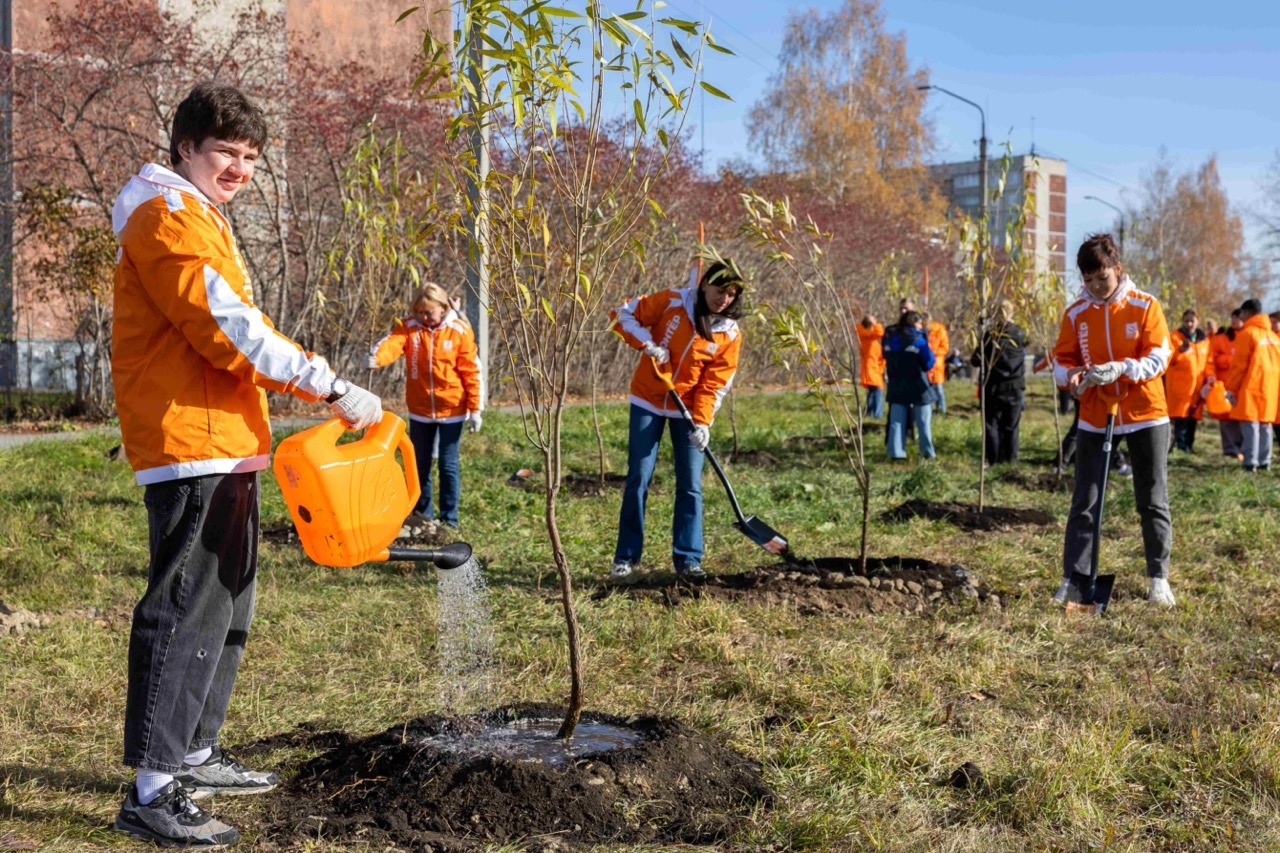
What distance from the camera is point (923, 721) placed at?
4055 millimetres

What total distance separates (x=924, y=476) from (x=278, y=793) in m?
7.26

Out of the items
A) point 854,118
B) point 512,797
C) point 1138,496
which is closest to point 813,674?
point 512,797

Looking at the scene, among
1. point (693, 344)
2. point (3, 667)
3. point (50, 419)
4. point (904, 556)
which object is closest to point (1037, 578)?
point (904, 556)

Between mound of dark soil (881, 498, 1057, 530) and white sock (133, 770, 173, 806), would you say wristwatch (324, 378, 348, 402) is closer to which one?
white sock (133, 770, 173, 806)

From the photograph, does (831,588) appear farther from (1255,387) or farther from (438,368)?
(1255,387)

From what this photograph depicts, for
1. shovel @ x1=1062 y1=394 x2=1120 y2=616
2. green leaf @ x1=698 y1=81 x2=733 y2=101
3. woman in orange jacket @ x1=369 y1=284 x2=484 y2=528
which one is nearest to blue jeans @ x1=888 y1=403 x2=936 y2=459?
woman in orange jacket @ x1=369 y1=284 x2=484 y2=528

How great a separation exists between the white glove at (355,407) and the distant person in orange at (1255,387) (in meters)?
10.7

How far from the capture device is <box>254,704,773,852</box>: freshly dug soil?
3113 mm

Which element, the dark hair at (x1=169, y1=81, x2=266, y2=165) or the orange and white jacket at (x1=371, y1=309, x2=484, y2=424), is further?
the orange and white jacket at (x1=371, y1=309, x2=484, y2=424)

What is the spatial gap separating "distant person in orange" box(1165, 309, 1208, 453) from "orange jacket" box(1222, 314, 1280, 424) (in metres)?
0.59

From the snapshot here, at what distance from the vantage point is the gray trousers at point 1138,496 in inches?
230

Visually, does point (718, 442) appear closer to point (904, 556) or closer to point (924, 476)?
point (924, 476)

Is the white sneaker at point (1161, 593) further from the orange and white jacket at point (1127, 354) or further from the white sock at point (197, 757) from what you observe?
the white sock at point (197, 757)

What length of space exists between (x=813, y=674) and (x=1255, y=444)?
29.5 feet
